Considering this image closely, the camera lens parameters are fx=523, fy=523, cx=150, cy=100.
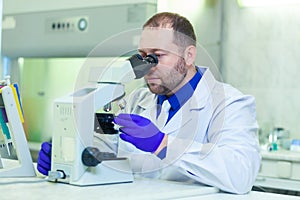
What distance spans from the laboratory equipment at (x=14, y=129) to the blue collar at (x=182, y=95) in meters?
0.58

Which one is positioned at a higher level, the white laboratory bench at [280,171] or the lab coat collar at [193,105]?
the lab coat collar at [193,105]

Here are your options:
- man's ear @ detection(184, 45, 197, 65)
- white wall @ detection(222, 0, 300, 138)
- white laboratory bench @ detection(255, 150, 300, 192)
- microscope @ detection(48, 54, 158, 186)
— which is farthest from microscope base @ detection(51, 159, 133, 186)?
white wall @ detection(222, 0, 300, 138)

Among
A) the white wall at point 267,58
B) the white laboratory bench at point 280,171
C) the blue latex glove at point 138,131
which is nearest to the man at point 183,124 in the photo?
the blue latex glove at point 138,131

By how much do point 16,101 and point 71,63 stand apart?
5.46 ft

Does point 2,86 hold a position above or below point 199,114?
above

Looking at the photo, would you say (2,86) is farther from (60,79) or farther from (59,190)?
(60,79)

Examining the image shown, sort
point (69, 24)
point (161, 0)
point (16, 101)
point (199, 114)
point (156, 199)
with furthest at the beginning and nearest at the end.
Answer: point (69, 24) < point (161, 0) < point (199, 114) < point (16, 101) < point (156, 199)

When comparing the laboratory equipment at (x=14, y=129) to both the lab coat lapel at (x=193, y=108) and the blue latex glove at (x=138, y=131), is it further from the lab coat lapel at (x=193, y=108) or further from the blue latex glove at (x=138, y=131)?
the lab coat lapel at (x=193, y=108)

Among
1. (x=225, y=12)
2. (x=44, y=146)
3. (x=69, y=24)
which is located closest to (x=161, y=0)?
(x=69, y=24)

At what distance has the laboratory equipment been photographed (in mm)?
1431

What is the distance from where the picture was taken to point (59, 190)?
130 cm

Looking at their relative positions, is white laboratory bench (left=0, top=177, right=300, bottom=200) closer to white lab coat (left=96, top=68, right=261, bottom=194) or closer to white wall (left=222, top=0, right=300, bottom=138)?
white lab coat (left=96, top=68, right=261, bottom=194)

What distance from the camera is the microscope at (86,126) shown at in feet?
4.48

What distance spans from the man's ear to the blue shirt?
54 millimetres
